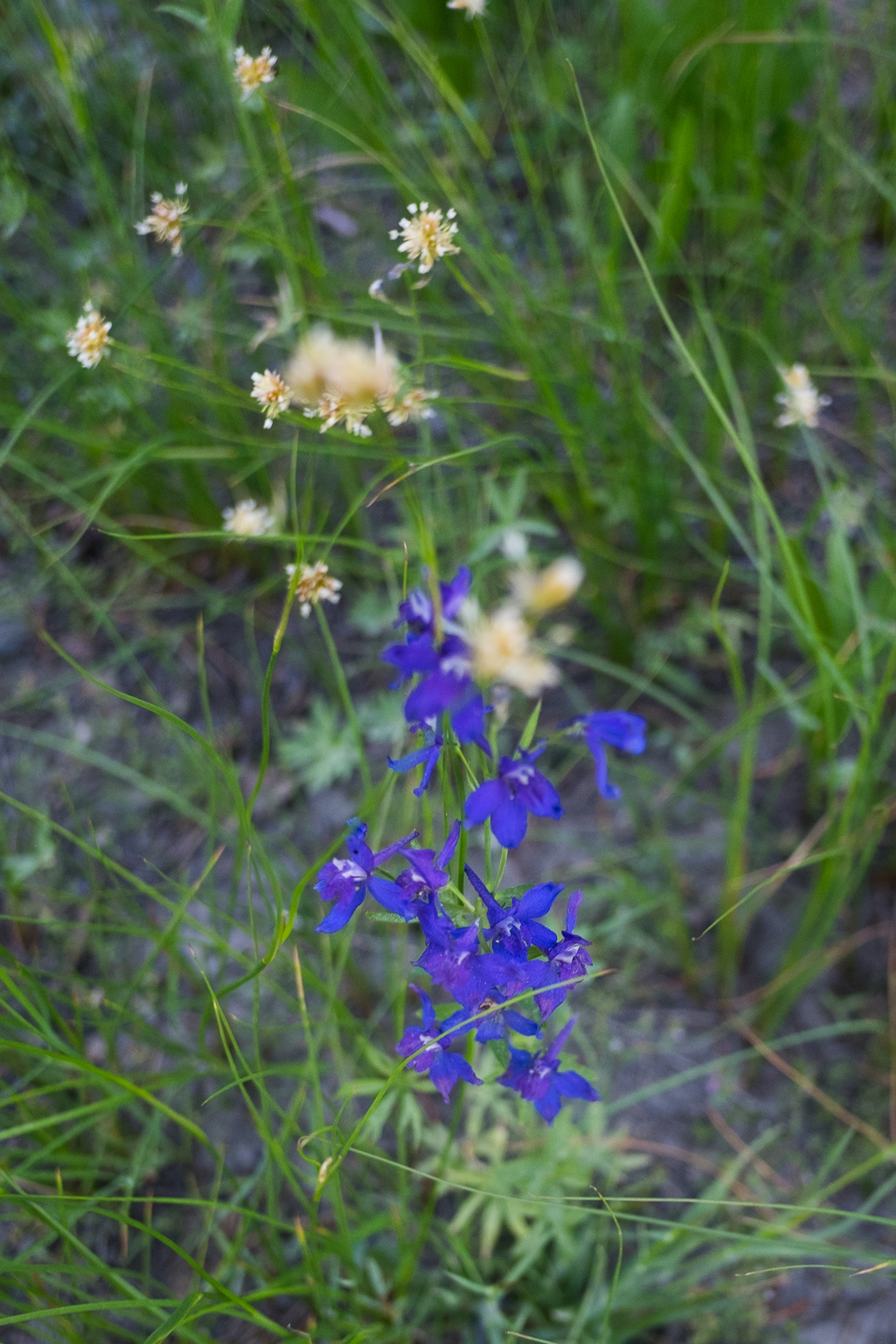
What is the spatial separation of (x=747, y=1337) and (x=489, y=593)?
4.74 feet

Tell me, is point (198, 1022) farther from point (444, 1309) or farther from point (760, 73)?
point (760, 73)

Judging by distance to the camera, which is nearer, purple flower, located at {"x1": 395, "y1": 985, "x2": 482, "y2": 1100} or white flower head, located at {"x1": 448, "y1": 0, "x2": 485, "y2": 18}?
purple flower, located at {"x1": 395, "y1": 985, "x2": 482, "y2": 1100}

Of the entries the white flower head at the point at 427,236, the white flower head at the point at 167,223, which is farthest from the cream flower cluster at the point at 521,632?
the white flower head at the point at 167,223

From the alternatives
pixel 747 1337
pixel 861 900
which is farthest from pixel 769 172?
pixel 747 1337

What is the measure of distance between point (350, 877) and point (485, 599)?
1010mm

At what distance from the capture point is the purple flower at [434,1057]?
0.98m

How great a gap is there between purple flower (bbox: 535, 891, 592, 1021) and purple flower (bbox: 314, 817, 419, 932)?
19cm

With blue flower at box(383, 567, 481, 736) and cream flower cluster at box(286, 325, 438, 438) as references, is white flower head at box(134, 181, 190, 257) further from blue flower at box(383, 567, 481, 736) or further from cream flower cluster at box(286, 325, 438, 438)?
blue flower at box(383, 567, 481, 736)

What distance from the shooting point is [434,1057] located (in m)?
1.01

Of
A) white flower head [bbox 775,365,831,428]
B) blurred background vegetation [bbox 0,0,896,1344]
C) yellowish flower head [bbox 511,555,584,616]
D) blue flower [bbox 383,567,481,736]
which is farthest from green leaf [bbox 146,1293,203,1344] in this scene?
white flower head [bbox 775,365,831,428]

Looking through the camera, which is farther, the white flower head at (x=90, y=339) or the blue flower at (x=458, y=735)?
the white flower head at (x=90, y=339)

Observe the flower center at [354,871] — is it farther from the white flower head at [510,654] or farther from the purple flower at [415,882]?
the white flower head at [510,654]

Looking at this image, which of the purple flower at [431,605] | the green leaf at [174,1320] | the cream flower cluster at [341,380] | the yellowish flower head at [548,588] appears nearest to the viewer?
the yellowish flower head at [548,588]

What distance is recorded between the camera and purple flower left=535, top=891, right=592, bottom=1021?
971 mm
